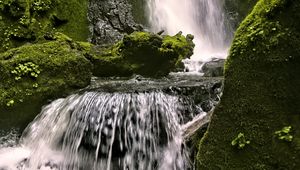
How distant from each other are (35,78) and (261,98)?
166 inches

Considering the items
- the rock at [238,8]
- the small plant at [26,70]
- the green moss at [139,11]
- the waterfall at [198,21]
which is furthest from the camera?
the rock at [238,8]

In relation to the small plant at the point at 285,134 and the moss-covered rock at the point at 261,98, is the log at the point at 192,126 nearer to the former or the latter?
the moss-covered rock at the point at 261,98

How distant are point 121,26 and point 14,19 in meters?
3.23

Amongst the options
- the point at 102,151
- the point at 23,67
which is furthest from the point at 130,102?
the point at 23,67

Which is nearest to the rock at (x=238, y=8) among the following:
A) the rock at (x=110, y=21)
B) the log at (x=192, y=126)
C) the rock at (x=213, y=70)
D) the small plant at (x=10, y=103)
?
the rock at (x=110, y=21)

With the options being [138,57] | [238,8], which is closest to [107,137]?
[138,57]

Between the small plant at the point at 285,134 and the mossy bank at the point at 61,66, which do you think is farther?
the mossy bank at the point at 61,66

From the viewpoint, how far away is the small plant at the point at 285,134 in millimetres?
3429

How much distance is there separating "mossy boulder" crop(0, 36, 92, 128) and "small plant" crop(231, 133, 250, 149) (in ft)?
12.3

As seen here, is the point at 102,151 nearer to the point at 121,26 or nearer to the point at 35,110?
the point at 35,110

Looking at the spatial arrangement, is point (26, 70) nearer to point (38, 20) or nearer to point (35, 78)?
point (35, 78)

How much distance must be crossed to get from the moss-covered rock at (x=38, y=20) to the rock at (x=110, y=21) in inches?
10.7

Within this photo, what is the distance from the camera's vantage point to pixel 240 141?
365cm

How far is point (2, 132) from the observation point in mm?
6125
